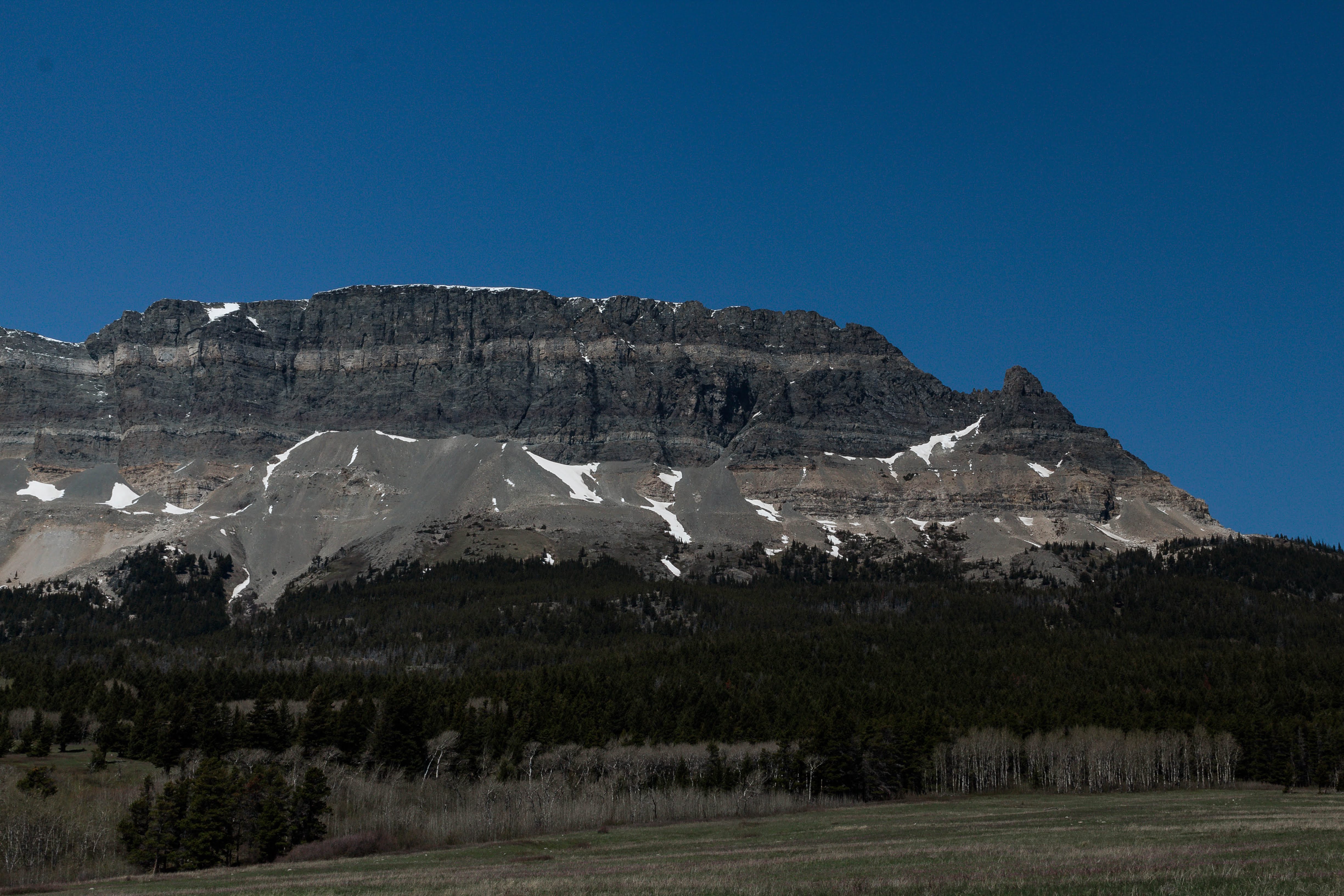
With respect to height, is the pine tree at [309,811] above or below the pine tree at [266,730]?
below

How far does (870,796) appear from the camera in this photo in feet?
351

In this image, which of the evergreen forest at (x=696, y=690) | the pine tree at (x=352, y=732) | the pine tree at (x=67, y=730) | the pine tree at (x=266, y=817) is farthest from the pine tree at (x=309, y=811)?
the pine tree at (x=67, y=730)

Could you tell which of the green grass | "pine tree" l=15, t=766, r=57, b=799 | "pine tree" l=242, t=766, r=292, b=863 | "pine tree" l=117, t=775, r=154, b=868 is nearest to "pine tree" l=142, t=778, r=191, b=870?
"pine tree" l=117, t=775, r=154, b=868

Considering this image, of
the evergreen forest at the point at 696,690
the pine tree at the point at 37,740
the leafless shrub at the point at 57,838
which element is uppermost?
the evergreen forest at the point at 696,690

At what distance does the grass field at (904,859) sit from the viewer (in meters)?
36.2

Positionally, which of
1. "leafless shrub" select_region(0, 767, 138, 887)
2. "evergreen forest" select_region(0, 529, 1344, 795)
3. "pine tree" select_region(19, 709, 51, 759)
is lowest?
"leafless shrub" select_region(0, 767, 138, 887)

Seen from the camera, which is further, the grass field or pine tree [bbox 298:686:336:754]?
pine tree [bbox 298:686:336:754]

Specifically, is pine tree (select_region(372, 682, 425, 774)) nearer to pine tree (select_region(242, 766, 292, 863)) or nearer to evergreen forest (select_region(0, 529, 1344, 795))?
evergreen forest (select_region(0, 529, 1344, 795))

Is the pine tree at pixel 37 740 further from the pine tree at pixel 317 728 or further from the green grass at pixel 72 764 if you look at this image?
the pine tree at pixel 317 728

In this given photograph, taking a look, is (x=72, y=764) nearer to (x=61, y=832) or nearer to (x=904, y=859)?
(x=61, y=832)

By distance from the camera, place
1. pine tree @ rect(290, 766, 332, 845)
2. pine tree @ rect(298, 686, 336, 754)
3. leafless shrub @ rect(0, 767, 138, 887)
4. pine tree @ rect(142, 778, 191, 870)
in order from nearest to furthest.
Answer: pine tree @ rect(142, 778, 191, 870) → leafless shrub @ rect(0, 767, 138, 887) → pine tree @ rect(290, 766, 332, 845) → pine tree @ rect(298, 686, 336, 754)

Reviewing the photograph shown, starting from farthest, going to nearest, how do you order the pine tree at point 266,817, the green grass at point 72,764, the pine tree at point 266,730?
1. the pine tree at point 266,730
2. the green grass at point 72,764
3. the pine tree at point 266,817

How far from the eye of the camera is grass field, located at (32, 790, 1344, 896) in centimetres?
3622

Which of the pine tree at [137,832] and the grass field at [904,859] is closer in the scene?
the grass field at [904,859]
